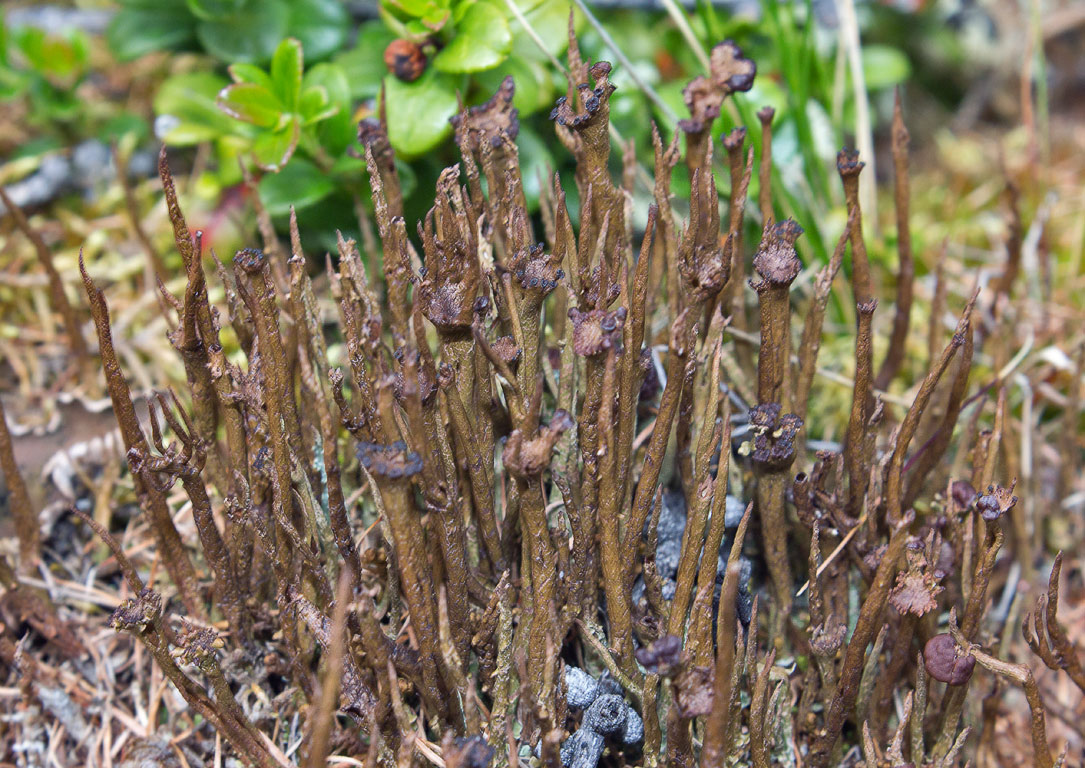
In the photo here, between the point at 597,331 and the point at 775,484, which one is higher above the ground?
the point at 597,331

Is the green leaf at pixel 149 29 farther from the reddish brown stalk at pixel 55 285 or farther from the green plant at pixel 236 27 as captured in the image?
the reddish brown stalk at pixel 55 285

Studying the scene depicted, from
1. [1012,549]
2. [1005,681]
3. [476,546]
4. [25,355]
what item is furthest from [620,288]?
[25,355]

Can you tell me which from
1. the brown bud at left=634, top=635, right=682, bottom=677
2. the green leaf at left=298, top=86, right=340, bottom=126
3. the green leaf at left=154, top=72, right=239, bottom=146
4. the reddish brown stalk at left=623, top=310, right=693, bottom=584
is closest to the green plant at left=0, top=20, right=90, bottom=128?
the green leaf at left=154, top=72, right=239, bottom=146

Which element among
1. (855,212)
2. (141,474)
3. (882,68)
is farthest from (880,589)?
(882,68)

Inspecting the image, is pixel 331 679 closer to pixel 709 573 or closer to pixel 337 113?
pixel 709 573

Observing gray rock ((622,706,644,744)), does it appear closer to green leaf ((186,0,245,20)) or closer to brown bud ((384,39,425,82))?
brown bud ((384,39,425,82))

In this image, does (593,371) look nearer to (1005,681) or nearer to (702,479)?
(702,479)
